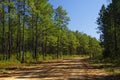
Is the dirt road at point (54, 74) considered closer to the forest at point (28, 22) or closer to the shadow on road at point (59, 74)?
the shadow on road at point (59, 74)

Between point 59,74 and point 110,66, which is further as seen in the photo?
point 110,66

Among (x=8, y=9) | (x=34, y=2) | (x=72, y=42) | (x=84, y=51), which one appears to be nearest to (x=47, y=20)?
(x=34, y=2)

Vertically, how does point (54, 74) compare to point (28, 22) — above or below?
below

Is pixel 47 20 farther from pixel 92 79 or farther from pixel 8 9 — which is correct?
pixel 92 79

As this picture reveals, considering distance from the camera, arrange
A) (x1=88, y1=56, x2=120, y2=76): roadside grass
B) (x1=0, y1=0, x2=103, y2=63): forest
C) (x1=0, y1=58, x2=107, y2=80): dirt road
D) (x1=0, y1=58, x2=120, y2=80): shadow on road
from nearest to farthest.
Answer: (x1=0, y1=58, x2=107, y2=80): dirt road → (x1=0, y1=58, x2=120, y2=80): shadow on road → (x1=88, y1=56, x2=120, y2=76): roadside grass → (x1=0, y1=0, x2=103, y2=63): forest

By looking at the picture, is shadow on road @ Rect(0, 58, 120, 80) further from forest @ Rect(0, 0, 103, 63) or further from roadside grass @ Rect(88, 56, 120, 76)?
forest @ Rect(0, 0, 103, 63)

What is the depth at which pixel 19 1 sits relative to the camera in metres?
49.3

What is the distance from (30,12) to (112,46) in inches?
651

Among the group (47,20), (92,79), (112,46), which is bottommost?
(92,79)

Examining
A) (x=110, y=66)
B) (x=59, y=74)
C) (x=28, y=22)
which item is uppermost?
(x=28, y=22)

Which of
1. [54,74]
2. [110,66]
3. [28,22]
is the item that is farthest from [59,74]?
[28,22]

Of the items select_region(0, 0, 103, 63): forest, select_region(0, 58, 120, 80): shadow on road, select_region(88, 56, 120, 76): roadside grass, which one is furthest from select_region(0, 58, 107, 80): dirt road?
select_region(0, 0, 103, 63): forest

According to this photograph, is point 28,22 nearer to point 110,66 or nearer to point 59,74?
point 110,66

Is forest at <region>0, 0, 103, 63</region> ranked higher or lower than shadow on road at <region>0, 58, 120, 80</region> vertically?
higher
